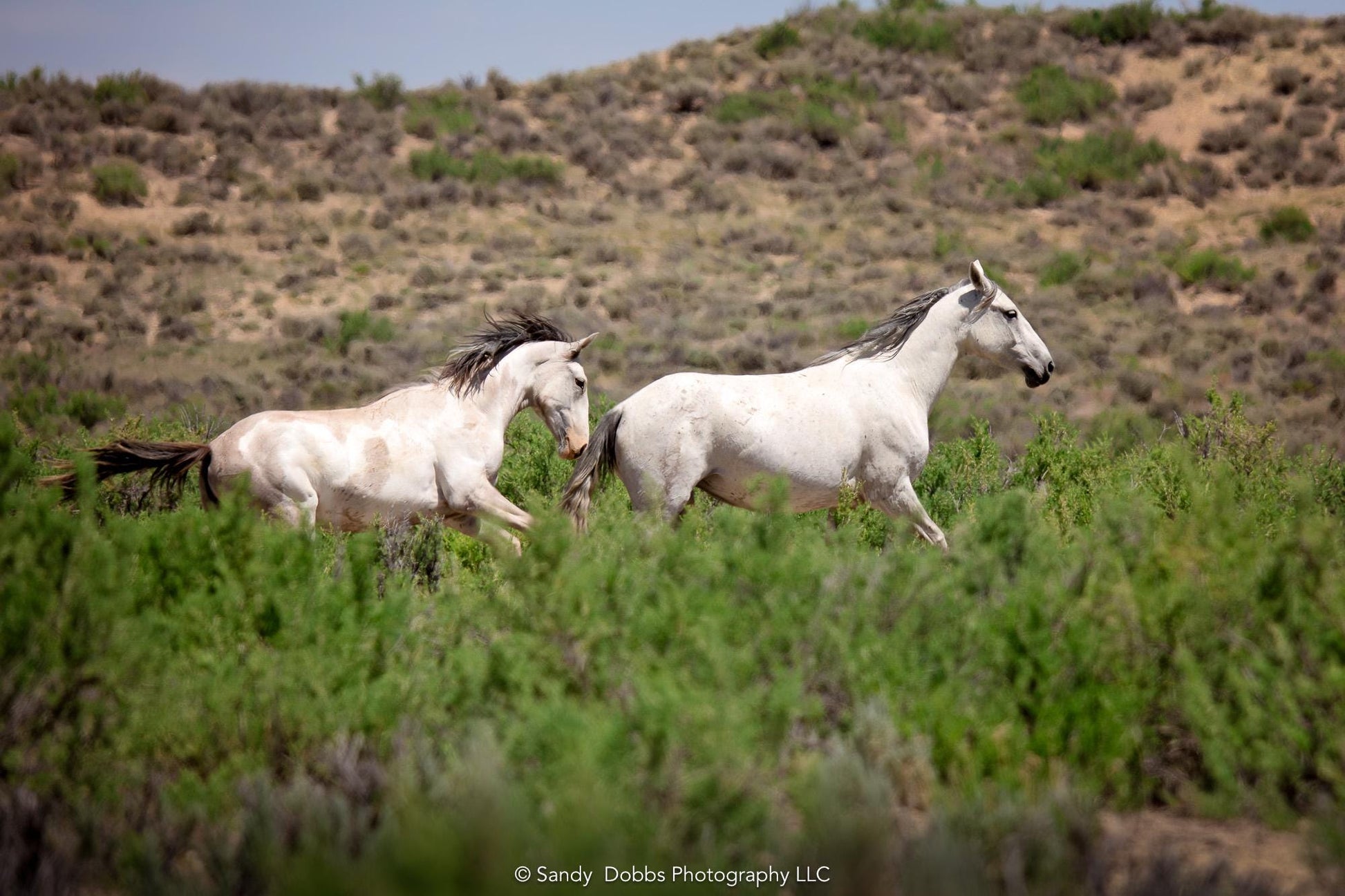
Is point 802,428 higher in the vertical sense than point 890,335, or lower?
lower

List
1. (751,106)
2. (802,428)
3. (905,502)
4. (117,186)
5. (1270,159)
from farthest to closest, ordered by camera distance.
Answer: (751,106) < (1270,159) < (117,186) < (905,502) < (802,428)

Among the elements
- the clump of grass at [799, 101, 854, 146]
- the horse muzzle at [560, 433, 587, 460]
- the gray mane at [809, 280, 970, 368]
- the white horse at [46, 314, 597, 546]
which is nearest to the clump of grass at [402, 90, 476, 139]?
the clump of grass at [799, 101, 854, 146]

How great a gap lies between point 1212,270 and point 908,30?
62.7 feet

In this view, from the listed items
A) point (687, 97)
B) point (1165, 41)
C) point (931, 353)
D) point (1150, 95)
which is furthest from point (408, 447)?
point (1165, 41)

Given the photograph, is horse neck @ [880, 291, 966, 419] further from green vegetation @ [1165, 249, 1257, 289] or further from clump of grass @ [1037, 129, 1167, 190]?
clump of grass @ [1037, 129, 1167, 190]

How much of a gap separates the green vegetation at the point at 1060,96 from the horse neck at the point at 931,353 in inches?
1315

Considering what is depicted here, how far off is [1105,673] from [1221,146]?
1434 inches

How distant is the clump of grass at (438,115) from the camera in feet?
120

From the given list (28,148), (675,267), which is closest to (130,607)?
(675,267)

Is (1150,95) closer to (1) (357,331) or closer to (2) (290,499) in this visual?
(1) (357,331)

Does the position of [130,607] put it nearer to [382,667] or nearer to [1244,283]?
[382,667]

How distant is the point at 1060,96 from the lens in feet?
129

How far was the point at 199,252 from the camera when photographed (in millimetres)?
28469

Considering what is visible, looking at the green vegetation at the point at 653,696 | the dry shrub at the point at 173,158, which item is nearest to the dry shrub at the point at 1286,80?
the dry shrub at the point at 173,158
